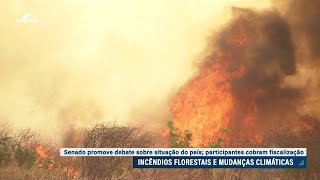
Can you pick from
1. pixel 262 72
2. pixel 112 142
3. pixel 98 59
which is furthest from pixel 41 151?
pixel 262 72

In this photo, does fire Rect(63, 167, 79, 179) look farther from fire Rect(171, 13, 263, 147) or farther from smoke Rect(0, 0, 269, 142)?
fire Rect(171, 13, 263, 147)

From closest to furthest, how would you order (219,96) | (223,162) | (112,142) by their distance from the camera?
(223,162), (219,96), (112,142)

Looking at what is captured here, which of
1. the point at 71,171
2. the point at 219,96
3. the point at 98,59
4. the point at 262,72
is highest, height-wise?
the point at 98,59

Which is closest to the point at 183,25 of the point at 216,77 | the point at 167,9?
the point at 167,9

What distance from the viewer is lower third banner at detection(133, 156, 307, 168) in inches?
245

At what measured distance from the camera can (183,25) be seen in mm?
6398

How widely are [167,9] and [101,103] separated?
1.56 metres

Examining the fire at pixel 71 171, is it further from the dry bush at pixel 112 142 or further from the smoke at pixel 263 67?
the smoke at pixel 263 67

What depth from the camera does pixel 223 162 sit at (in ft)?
20.5

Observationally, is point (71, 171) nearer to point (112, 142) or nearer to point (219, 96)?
point (112, 142)

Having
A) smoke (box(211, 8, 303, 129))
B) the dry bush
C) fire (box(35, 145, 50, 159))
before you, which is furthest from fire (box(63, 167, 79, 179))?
smoke (box(211, 8, 303, 129))

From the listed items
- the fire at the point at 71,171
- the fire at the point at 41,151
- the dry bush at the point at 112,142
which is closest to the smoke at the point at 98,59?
the dry bush at the point at 112,142

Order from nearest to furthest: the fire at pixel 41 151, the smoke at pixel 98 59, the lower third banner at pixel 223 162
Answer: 1. the lower third banner at pixel 223 162
2. the smoke at pixel 98 59
3. the fire at pixel 41 151

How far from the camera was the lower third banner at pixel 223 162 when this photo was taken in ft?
20.4
